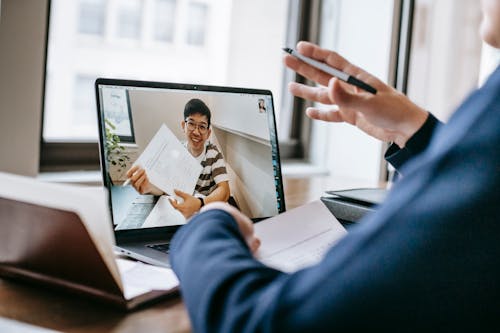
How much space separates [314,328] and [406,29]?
7.08 ft

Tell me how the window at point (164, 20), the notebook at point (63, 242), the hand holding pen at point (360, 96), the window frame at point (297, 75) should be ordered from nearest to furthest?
1. the notebook at point (63, 242)
2. the hand holding pen at point (360, 96)
3. the window at point (164, 20)
4. the window frame at point (297, 75)

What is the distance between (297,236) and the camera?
90 cm

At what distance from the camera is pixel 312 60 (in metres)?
0.88

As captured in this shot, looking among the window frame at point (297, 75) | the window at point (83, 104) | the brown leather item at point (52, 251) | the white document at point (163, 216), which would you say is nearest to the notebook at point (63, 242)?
the brown leather item at point (52, 251)

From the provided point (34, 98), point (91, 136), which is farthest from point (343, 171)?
point (34, 98)

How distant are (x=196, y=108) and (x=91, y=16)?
89 centimetres

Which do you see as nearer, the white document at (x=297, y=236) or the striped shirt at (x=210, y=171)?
the white document at (x=297, y=236)

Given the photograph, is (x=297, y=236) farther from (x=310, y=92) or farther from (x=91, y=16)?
(x=91, y=16)

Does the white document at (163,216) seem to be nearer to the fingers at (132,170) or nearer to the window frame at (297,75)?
the fingers at (132,170)

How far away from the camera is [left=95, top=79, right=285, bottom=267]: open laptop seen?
0.97 meters

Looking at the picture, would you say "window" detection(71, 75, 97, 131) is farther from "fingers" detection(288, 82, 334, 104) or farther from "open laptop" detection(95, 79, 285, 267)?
"fingers" detection(288, 82, 334, 104)

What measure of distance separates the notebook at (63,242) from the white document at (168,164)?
25 cm

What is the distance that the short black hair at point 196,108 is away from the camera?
106 centimetres

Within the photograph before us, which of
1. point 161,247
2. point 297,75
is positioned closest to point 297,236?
point 161,247
